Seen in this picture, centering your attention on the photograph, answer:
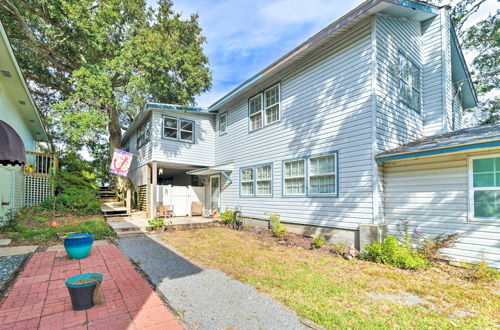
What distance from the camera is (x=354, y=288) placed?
4348mm

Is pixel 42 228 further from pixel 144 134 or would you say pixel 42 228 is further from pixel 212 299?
pixel 212 299

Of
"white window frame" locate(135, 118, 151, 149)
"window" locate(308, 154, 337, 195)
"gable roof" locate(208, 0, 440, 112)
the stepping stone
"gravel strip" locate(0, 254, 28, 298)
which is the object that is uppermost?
"gable roof" locate(208, 0, 440, 112)

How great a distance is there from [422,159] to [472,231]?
73.9 inches

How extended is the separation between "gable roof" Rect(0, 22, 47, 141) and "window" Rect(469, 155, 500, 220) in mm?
10609

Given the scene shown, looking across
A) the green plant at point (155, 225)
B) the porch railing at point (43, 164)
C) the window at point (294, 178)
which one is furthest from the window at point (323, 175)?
the porch railing at point (43, 164)

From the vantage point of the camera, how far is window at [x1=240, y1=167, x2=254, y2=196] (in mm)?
10961

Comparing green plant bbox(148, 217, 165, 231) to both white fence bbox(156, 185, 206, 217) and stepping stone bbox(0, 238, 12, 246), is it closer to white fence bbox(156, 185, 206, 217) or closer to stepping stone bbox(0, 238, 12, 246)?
white fence bbox(156, 185, 206, 217)

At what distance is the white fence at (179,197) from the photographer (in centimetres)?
1236

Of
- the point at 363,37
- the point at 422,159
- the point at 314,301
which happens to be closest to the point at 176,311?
the point at 314,301

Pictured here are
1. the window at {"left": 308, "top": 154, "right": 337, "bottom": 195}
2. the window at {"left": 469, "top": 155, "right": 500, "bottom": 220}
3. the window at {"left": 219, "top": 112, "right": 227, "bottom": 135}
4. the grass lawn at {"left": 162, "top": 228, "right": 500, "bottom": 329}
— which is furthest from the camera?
the window at {"left": 219, "top": 112, "right": 227, "bottom": 135}

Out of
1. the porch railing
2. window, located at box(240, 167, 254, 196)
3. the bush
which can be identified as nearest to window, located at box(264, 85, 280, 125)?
window, located at box(240, 167, 254, 196)

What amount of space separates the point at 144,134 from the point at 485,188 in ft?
45.9

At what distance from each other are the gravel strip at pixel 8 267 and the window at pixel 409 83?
33.8 feet

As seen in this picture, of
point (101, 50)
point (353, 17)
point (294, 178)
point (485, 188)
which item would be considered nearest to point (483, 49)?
point (353, 17)
